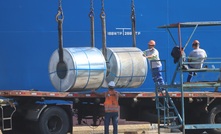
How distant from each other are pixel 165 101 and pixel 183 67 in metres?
1.36

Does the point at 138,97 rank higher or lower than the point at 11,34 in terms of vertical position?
lower

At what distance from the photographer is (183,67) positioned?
12.3 m

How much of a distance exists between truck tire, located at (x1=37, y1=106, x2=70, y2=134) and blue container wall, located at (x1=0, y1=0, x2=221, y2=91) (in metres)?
2.64

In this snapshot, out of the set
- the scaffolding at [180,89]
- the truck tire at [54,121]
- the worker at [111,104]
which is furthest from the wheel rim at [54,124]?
the scaffolding at [180,89]

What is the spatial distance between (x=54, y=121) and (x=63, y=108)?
429 mm

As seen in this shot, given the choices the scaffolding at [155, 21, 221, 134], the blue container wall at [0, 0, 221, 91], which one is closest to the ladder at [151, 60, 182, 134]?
the scaffolding at [155, 21, 221, 134]

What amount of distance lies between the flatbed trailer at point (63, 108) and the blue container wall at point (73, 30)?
6.57 feet

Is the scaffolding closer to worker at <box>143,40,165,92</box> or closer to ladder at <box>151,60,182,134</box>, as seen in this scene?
ladder at <box>151,60,182,134</box>

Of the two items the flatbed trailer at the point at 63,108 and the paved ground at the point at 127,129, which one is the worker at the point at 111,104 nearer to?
the flatbed trailer at the point at 63,108

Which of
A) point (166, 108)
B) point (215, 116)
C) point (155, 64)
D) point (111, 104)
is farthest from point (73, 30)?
point (215, 116)

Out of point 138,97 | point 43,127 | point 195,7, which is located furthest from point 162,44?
point 43,127

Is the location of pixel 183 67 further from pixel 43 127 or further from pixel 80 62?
pixel 43 127

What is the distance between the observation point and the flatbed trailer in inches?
507

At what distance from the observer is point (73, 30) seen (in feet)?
53.9
